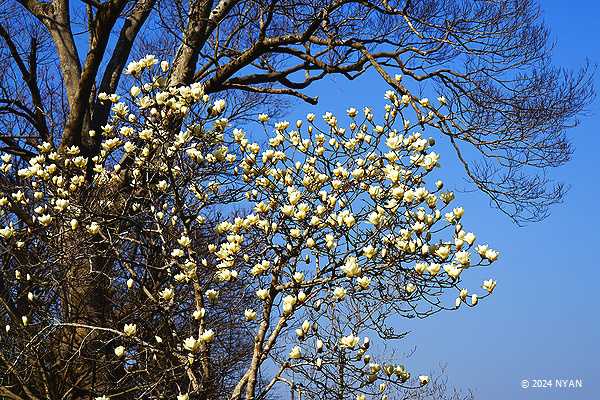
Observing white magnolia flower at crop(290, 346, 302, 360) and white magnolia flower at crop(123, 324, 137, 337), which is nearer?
white magnolia flower at crop(290, 346, 302, 360)

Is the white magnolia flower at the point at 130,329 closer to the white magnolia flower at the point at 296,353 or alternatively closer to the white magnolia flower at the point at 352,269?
the white magnolia flower at the point at 296,353

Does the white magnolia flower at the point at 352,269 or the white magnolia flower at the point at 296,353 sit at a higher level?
the white magnolia flower at the point at 352,269

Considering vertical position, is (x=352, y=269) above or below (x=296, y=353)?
above

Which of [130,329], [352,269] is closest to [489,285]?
[352,269]

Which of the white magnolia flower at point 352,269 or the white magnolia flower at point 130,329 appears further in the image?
the white magnolia flower at point 130,329

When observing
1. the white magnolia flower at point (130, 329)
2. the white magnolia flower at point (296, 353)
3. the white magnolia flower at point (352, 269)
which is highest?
the white magnolia flower at point (352, 269)

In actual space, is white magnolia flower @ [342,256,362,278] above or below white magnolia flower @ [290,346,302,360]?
above

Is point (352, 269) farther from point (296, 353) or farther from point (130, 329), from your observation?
point (130, 329)

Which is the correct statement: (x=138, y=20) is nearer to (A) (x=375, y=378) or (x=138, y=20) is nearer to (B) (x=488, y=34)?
(B) (x=488, y=34)

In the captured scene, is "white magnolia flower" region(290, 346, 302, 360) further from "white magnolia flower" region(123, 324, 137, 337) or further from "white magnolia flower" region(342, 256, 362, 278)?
"white magnolia flower" region(123, 324, 137, 337)

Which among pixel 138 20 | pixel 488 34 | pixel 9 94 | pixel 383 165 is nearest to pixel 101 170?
pixel 383 165

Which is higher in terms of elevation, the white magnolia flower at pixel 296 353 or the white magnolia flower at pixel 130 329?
the white magnolia flower at pixel 130 329

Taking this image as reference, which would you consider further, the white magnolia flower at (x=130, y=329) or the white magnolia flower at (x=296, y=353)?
the white magnolia flower at (x=130, y=329)

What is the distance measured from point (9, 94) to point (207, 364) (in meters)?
5.45
